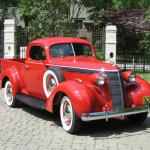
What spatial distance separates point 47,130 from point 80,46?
2.65m

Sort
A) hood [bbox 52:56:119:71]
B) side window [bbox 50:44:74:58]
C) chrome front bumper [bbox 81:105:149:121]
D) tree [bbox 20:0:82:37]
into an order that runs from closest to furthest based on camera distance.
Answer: chrome front bumper [bbox 81:105:149:121]
hood [bbox 52:56:119:71]
side window [bbox 50:44:74:58]
tree [bbox 20:0:82:37]

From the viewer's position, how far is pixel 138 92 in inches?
357

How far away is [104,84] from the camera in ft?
28.4

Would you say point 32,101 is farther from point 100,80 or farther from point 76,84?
point 100,80

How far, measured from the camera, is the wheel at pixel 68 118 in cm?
844

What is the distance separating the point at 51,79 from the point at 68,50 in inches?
41.9

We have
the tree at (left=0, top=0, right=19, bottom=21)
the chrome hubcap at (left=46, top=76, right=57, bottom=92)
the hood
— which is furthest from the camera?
the tree at (left=0, top=0, right=19, bottom=21)

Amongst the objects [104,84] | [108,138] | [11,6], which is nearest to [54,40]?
[104,84]

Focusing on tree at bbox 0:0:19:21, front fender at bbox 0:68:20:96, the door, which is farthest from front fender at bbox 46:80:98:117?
tree at bbox 0:0:19:21

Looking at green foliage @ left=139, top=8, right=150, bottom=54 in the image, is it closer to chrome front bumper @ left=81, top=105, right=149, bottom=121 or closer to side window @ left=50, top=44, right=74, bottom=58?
side window @ left=50, top=44, right=74, bottom=58

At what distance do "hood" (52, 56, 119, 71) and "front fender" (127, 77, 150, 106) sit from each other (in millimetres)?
627

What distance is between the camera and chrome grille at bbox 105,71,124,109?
28.4ft

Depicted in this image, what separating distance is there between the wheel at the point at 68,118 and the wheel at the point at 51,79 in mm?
605

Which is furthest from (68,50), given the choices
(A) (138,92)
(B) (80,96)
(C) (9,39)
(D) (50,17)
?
(D) (50,17)
